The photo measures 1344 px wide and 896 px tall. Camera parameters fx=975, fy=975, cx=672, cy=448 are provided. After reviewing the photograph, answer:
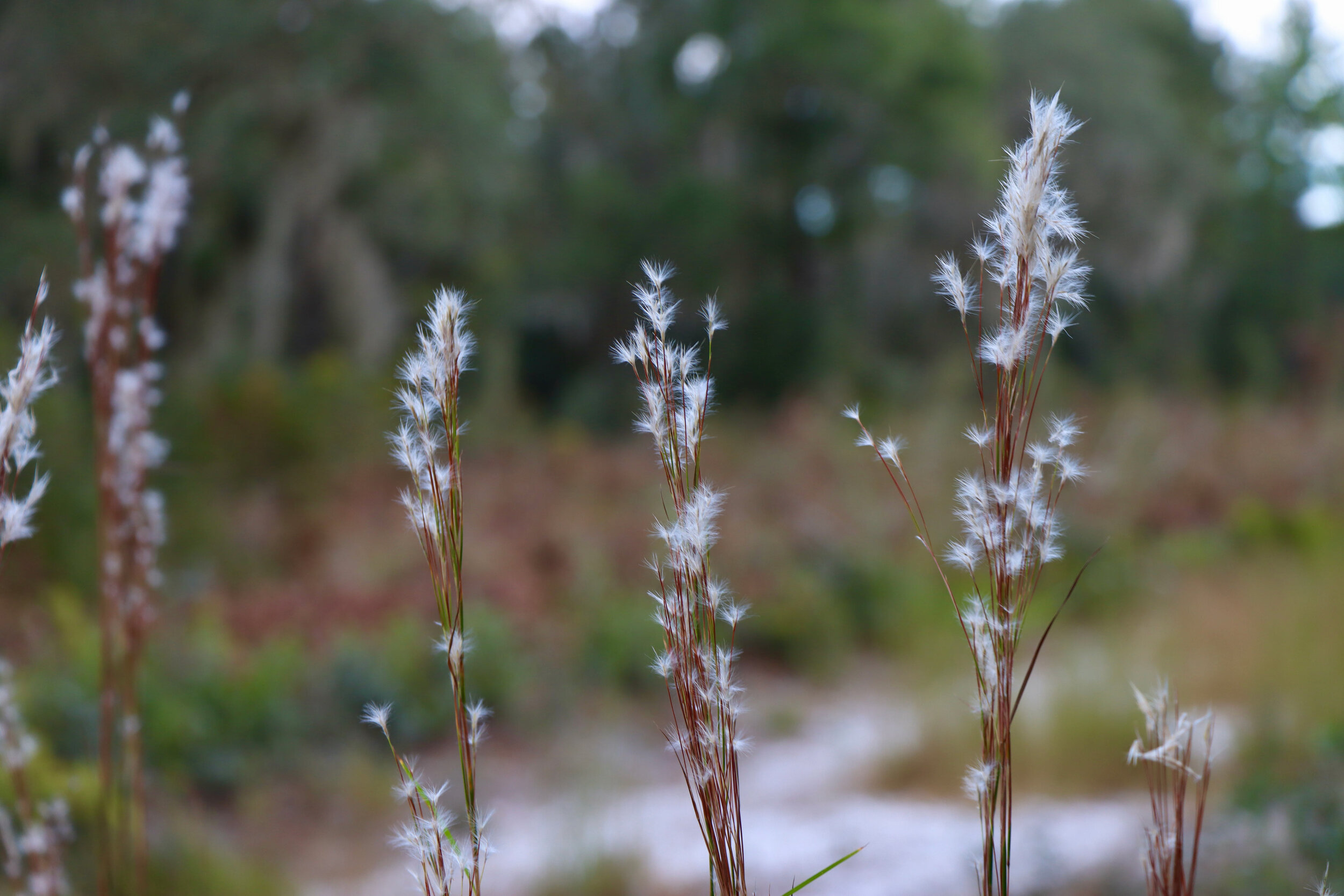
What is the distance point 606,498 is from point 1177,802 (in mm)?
8620

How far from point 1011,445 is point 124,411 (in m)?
1.20

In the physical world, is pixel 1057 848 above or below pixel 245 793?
below

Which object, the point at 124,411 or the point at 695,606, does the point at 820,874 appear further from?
the point at 124,411

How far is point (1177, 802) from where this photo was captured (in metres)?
0.74

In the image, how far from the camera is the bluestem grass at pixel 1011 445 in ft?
2.24

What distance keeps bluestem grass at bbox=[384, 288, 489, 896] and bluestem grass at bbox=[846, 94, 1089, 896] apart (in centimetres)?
29

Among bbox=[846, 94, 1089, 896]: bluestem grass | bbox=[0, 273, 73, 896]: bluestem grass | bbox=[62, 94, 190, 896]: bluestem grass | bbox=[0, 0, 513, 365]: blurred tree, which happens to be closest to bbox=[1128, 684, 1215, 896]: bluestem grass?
bbox=[846, 94, 1089, 896]: bluestem grass

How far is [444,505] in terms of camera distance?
2.26 feet

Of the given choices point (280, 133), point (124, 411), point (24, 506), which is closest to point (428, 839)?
point (24, 506)

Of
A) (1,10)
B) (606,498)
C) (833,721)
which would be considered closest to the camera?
(833,721)

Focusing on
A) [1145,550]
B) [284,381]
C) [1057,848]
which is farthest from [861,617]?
[284,381]

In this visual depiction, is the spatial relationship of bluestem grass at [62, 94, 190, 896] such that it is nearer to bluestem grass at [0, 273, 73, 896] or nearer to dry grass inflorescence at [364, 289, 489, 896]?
bluestem grass at [0, 273, 73, 896]

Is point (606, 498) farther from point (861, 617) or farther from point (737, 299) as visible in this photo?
point (737, 299)

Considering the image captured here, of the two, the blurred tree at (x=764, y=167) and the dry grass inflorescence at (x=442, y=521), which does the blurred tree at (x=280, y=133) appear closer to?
the blurred tree at (x=764, y=167)
